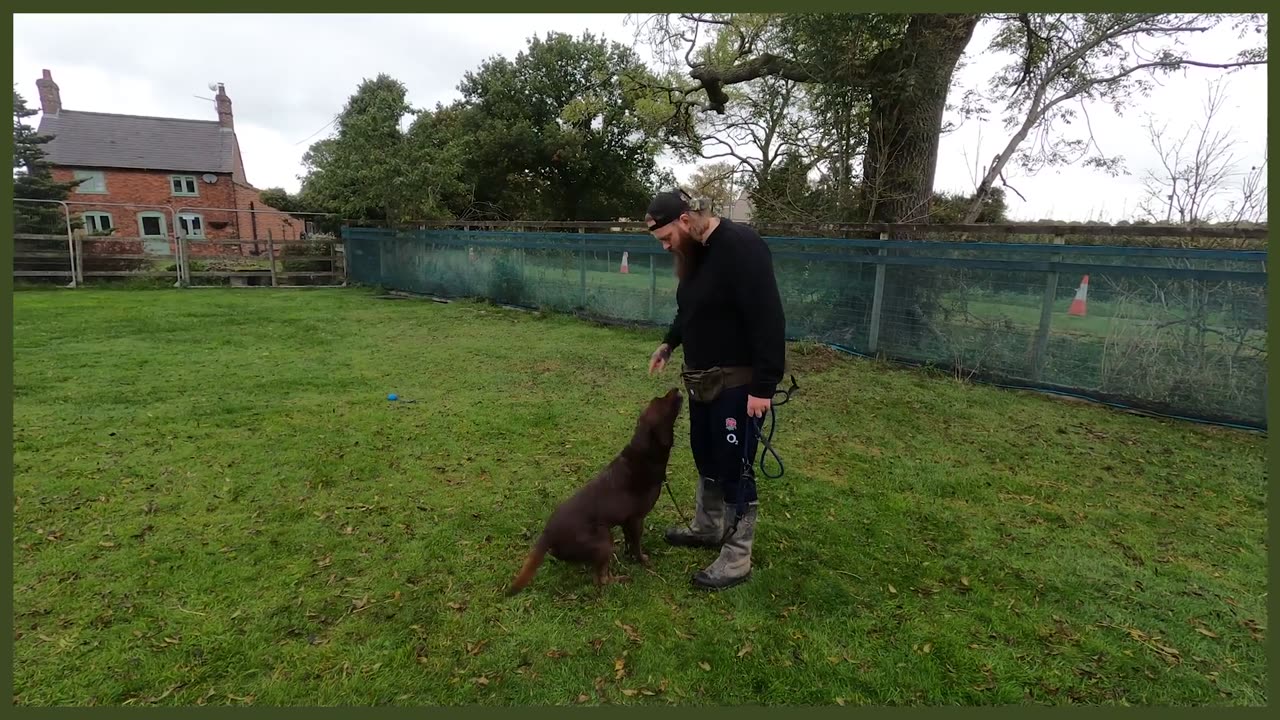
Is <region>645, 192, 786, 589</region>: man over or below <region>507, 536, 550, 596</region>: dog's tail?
over

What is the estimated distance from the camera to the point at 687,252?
2.60 meters

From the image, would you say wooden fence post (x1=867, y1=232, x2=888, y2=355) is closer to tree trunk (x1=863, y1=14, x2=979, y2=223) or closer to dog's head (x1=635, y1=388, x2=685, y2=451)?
tree trunk (x1=863, y1=14, x2=979, y2=223)

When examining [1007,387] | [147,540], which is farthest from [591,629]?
[1007,387]

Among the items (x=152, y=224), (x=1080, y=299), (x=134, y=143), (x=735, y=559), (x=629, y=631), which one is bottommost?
(x=629, y=631)

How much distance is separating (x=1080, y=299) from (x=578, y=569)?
5.68 metres

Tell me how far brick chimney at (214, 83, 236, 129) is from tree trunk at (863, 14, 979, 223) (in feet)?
107

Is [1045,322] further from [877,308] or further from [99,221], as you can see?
[99,221]

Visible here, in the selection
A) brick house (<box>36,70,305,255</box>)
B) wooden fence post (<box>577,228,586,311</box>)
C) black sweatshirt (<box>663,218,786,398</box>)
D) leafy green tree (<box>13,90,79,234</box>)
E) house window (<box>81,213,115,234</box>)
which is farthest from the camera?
brick house (<box>36,70,305,255</box>)

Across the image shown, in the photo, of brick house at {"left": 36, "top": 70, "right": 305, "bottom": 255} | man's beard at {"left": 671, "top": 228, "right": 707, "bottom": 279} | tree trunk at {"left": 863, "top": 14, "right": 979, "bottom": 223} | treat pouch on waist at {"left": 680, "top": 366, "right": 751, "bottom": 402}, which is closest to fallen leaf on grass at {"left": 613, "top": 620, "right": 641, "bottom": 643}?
treat pouch on waist at {"left": 680, "top": 366, "right": 751, "bottom": 402}

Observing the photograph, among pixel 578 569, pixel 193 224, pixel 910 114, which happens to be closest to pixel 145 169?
pixel 193 224

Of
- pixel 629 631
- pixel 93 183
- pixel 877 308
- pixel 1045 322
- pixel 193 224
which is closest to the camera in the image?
pixel 629 631

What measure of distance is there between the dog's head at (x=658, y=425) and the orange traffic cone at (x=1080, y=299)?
5.15 m

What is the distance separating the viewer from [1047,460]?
4.35m

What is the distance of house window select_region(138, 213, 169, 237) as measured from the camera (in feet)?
83.4
